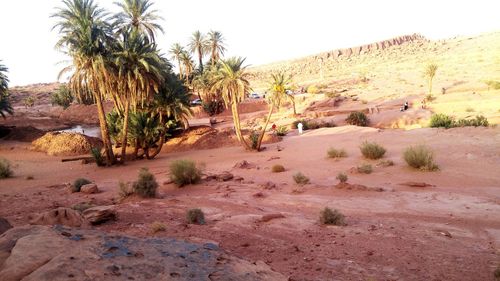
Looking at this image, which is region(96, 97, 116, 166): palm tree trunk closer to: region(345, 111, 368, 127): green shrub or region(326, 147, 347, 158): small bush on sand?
region(326, 147, 347, 158): small bush on sand

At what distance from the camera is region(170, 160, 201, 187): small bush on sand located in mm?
14367

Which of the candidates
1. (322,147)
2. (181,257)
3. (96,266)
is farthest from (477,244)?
(322,147)

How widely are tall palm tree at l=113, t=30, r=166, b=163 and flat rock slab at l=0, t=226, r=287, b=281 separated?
16.3 metres

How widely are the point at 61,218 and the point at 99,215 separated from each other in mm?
1063

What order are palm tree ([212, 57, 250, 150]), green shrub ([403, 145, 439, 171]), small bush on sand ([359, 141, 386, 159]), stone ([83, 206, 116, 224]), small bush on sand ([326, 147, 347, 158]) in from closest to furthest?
stone ([83, 206, 116, 224]) → green shrub ([403, 145, 439, 171]) → small bush on sand ([359, 141, 386, 159]) → small bush on sand ([326, 147, 347, 158]) → palm tree ([212, 57, 250, 150])

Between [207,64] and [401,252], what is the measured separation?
50.4 m

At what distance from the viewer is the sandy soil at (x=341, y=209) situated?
6.17 metres

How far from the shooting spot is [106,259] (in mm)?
3941

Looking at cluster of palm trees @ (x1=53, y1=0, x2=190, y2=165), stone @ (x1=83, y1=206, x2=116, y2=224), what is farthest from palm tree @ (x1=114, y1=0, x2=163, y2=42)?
stone @ (x1=83, y1=206, x2=116, y2=224)

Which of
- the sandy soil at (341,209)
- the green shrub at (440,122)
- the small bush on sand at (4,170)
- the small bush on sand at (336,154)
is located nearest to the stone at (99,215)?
the sandy soil at (341,209)

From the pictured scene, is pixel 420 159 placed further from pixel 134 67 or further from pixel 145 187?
pixel 134 67

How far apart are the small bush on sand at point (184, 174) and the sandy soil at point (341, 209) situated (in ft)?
1.25

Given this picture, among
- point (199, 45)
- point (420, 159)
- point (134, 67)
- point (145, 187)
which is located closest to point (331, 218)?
point (145, 187)

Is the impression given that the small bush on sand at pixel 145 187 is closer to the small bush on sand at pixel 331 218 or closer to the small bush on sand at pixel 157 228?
the small bush on sand at pixel 157 228
